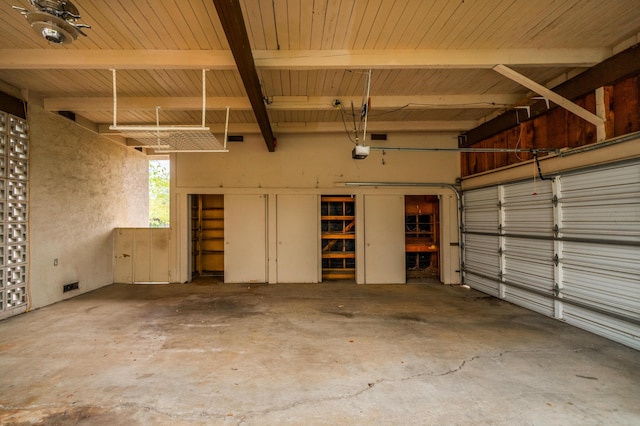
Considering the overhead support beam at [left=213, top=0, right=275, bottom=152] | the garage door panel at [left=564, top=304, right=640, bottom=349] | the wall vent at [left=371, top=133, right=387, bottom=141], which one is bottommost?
the garage door panel at [left=564, top=304, right=640, bottom=349]

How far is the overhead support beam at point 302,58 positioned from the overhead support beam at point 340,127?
2629 millimetres

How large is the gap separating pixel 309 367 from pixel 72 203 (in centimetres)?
570

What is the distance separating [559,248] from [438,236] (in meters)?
3.49

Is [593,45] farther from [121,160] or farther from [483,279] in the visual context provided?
[121,160]

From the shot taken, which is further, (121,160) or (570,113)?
(121,160)

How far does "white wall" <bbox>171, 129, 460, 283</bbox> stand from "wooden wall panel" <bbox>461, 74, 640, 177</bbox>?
1070 mm

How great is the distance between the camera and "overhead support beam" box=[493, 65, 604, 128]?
384cm

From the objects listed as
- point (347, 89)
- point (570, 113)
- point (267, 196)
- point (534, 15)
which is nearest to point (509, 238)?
point (570, 113)

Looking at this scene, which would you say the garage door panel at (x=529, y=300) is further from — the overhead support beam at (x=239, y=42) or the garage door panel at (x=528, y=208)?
the overhead support beam at (x=239, y=42)

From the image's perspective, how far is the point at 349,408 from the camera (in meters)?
2.28

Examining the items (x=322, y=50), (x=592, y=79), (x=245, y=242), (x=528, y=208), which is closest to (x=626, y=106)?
(x=592, y=79)

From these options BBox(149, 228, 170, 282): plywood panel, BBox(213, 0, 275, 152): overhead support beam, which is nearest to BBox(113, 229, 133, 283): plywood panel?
BBox(149, 228, 170, 282): plywood panel

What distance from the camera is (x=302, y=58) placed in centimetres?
368

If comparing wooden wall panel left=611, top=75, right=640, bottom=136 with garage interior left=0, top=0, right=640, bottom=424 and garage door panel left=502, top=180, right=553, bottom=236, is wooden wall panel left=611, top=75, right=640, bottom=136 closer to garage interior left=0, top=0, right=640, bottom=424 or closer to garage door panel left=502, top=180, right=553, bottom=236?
garage interior left=0, top=0, right=640, bottom=424
